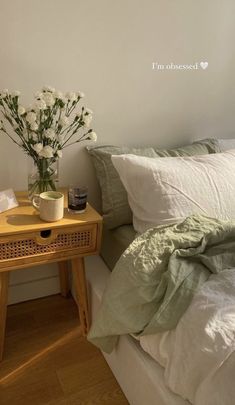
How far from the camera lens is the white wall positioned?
1.34 m

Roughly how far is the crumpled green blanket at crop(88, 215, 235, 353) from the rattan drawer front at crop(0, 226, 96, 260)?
0.76 feet

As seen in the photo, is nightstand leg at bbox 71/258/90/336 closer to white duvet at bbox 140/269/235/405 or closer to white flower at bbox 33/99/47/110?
white duvet at bbox 140/269/235/405

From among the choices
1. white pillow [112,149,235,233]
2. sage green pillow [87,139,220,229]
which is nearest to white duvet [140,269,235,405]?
white pillow [112,149,235,233]

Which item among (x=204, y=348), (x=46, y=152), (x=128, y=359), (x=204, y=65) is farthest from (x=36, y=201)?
(x=204, y=65)

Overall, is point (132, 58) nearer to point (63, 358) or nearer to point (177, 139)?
point (177, 139)

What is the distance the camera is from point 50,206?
1.21 meters

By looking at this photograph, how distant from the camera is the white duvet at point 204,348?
2.72 ft

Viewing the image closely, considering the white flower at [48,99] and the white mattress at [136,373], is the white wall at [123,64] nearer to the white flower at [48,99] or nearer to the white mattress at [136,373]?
the white flower at [48,99]

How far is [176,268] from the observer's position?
1035mm

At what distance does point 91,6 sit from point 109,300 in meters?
1.17

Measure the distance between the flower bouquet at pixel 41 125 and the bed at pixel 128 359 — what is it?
0.38m

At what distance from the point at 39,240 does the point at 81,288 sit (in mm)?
340

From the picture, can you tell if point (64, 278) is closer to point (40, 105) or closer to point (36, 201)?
point (36, 201)

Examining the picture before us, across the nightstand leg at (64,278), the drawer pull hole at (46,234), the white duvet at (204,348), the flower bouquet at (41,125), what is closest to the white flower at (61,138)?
the flower bouquet at (41,125)
